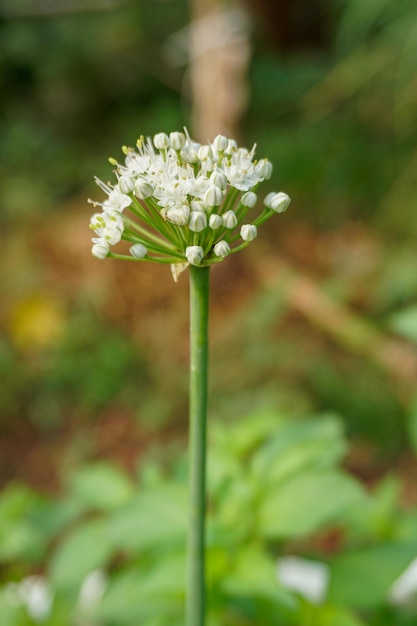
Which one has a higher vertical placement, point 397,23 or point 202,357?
point 397,23

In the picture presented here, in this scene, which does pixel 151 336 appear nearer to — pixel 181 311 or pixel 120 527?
pixel 181 311

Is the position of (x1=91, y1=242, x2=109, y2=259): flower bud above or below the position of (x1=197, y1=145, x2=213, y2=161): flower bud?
below

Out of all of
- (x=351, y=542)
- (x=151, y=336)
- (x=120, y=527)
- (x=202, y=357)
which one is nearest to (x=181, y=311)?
(x=151, y=336)

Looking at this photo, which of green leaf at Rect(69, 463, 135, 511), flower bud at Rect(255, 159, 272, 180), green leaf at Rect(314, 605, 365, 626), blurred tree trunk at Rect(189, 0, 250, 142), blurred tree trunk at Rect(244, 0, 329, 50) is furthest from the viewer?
blurred tree trunk at Rect(244, 0, 329, 50)

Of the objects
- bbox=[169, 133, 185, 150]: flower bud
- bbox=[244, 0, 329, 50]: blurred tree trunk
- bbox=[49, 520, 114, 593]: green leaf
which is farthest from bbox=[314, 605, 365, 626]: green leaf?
bbox=[244, 0, 329, 50]: blurred tree trunk

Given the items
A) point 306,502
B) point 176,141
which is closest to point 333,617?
point 306,502

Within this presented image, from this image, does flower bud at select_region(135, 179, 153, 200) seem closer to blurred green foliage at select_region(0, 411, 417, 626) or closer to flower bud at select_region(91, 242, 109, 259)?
flower bud at select_region(91, 242, 109, 259)

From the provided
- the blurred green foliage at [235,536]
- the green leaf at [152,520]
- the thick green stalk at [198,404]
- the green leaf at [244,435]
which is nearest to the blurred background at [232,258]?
the green leaf at [244,435]

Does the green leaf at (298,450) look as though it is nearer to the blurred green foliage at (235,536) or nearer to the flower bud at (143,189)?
the blurred green foliage at (235,536)

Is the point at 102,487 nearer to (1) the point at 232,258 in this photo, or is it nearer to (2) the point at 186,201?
(2) the point at 186,201
